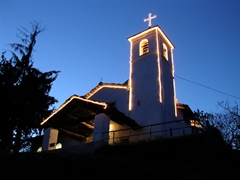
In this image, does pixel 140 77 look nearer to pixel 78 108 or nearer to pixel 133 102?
pixel 133 102

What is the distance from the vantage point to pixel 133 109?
1923 cm

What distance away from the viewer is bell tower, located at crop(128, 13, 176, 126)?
18297 mm

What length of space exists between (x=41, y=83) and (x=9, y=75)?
256 centimetres

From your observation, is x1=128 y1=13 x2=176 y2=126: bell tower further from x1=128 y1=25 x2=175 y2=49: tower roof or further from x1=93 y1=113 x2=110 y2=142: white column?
x1=93 y1=113 x2=110 y2=142: white column

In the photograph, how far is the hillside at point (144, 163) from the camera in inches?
378

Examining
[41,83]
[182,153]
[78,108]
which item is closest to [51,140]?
[78,108]

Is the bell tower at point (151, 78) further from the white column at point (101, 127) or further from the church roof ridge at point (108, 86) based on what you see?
the white column at point (101, 127)

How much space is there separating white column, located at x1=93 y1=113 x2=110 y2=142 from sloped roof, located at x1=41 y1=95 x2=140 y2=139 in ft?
1.13

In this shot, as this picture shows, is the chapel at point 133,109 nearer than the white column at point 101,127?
No

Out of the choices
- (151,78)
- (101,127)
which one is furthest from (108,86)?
(101,127)

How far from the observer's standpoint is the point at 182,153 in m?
12.6

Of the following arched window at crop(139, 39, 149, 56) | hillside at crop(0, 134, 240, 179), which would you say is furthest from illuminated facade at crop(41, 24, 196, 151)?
hillside at crop(0, 134, 240, 179)

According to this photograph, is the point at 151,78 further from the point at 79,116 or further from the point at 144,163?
the point at 144,163

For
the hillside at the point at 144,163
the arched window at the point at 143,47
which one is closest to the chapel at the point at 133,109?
the arched window at the point at 143,47
